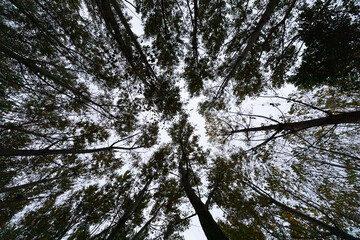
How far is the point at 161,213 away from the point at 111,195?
3.11 meters

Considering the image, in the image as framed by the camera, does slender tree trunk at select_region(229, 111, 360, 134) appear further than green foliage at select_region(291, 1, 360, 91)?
No

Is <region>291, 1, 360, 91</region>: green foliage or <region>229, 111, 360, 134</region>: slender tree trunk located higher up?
<region>291, 1, 360, 91</region>: green foliage

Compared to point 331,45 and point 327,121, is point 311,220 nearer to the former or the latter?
point 327,121

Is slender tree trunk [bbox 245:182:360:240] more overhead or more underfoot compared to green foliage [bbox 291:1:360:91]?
more underfoot

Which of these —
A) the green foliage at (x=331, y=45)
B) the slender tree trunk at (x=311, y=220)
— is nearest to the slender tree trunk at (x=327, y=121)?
A: the green foliage at (x=331, y=45)

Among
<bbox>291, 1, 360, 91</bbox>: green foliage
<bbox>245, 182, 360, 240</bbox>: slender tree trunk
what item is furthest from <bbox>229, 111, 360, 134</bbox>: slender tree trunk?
<bbox>245, 182, 360, 240</bbox>: slender tree trunk

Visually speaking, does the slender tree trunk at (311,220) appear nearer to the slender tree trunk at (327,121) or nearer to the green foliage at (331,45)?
the slender tree trunk at (327,121)

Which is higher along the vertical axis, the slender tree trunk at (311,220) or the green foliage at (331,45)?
the green foliage at (331,45)

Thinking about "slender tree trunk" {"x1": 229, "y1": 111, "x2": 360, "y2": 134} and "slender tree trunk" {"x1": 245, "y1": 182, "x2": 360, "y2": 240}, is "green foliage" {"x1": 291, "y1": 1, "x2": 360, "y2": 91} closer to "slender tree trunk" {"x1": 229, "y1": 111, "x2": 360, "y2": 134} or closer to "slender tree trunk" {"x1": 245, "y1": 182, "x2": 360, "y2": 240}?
"slender tree trunk" {"x1": 229, "y1": 111, "x2": 360, "y2": 134}

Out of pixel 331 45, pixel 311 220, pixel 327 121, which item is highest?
pixel 331 45

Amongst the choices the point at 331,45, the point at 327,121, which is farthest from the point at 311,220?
the point at 331,45

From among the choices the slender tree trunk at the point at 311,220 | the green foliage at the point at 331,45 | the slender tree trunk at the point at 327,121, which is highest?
the green foliage at the point at 331,45

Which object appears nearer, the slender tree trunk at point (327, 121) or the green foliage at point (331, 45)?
the slender tree trunk at point (327, 121)

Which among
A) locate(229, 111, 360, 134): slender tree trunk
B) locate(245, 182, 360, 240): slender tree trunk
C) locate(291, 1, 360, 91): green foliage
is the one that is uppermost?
locate(291, 1, 360, 91): green foliage
